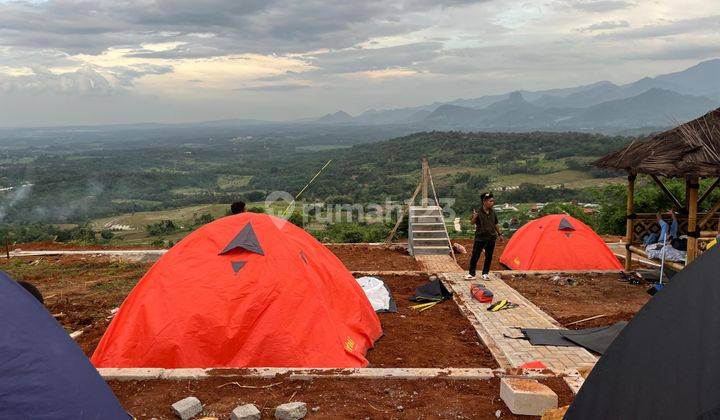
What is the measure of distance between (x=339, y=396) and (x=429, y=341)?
2296 millimetres

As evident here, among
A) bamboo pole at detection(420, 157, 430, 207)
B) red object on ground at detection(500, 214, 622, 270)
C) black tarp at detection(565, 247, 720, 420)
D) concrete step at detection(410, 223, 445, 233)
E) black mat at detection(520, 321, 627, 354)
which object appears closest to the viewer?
black tarp at detection(565, 247, 720, 420)

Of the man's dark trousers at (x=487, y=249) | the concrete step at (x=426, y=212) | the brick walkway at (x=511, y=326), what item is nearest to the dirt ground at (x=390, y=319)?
the brick walkway at (x=511, y=326)

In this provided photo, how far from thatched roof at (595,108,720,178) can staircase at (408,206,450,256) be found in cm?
499

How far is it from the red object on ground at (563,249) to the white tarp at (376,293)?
4.33 meters

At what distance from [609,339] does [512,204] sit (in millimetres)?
45207

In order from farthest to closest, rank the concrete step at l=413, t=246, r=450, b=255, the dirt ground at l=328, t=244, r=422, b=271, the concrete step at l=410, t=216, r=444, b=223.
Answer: the concrete step at l=410, t=216, r=444, b=223 → the concrete step at l=413, t=246, r=450, b=255 → the dirt ground at l=328, t=244, r=422, b=271

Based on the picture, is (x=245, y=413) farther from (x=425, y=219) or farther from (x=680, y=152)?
(x=425, y=219)

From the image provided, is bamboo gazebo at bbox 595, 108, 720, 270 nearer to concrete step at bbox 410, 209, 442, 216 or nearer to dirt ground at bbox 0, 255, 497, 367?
dirt ground at bbox 0, 255, 497, 367

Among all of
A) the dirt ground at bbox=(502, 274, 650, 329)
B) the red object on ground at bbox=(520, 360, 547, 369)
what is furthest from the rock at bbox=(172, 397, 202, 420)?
the dirt ground at bbox=(502, 274, 650, 329)

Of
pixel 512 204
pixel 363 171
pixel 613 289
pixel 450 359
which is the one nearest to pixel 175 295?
pixel 450 359

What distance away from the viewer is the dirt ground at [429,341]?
244 inches

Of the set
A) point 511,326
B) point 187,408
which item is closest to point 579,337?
point 511,326

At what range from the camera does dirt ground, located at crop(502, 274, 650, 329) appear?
26.3 feet

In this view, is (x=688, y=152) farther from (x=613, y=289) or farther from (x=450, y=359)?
(x=450, y=359)
